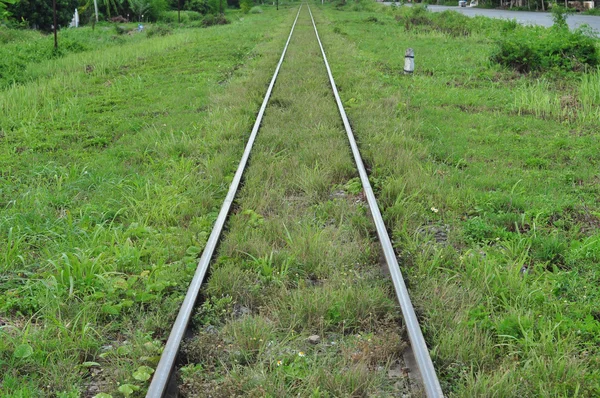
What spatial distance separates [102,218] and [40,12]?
97.8ft

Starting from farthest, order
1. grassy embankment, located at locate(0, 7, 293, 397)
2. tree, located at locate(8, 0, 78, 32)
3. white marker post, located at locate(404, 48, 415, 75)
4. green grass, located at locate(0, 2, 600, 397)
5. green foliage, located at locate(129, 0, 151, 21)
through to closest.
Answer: green foliage, located at locate(129, 0, 151, 21) → tree, located at locate(8, 0, 78, 32) → white marker post, located at locate(404, 48, 415, 75) → grassy embankment, located at locate(0, 7, 293, 397) → green grass, located at locate(0, 2, 600, 397)

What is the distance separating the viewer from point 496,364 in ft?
9.71

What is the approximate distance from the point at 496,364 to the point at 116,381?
6.29ft

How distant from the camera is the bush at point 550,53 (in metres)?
11.7

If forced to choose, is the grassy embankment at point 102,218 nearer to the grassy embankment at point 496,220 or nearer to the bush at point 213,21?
the grassy embankment at point 496,220

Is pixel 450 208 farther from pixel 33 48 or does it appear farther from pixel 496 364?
pixel 33 48

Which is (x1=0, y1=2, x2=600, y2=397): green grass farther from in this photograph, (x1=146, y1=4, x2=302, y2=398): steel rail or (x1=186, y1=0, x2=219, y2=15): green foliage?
(x1=186, y1=0, x2=219, y2=15): green foliage

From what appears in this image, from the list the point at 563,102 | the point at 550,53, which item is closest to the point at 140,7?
the point at 550,53

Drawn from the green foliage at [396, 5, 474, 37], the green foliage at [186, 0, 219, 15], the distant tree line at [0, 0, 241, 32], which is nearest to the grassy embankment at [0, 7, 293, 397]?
the distant tree line at [0, 0, 241, 32]

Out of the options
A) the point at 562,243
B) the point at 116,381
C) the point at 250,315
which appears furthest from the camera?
the point at 562,243

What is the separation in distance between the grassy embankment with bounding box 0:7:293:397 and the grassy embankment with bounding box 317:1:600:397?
158 cm

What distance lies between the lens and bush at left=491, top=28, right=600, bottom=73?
1167 cm

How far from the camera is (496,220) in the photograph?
4699mm

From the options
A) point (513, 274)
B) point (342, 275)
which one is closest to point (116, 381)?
point (342, 275)
